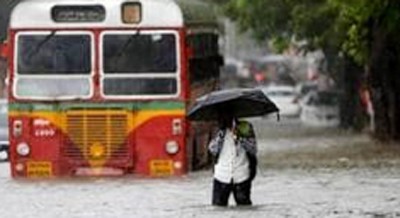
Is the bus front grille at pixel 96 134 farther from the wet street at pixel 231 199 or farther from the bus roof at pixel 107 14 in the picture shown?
the bus roof at pixel 107 14

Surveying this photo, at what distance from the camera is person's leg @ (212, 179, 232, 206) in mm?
19328

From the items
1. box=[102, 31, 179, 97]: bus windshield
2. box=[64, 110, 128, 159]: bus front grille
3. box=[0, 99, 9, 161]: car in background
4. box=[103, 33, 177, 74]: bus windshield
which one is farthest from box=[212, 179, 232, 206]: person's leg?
box=[0, 99, 9, 161]: car in background

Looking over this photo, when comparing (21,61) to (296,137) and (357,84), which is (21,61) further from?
(357,84)

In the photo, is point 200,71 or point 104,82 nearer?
point 104,82

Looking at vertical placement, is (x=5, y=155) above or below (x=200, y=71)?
below

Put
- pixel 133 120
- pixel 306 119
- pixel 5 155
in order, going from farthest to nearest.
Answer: pixel 306 119, pixel 5 155, pixel 133 120

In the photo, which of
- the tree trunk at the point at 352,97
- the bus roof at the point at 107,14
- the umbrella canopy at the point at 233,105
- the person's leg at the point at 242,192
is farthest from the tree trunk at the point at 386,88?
the person's leg at the point at 242,192

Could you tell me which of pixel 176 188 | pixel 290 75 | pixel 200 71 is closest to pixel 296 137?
pixel 200 71

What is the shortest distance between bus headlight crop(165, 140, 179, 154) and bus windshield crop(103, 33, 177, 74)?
119 centimetres

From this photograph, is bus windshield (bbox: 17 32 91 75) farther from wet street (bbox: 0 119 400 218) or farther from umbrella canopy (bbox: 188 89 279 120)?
umbrella canopy (bbox: 188 89 279 120)

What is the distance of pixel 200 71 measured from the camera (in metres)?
27.6

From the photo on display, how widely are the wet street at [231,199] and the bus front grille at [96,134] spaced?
1.51 ft

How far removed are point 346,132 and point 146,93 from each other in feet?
92.0

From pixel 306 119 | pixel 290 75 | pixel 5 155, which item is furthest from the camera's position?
pixel 290 75
